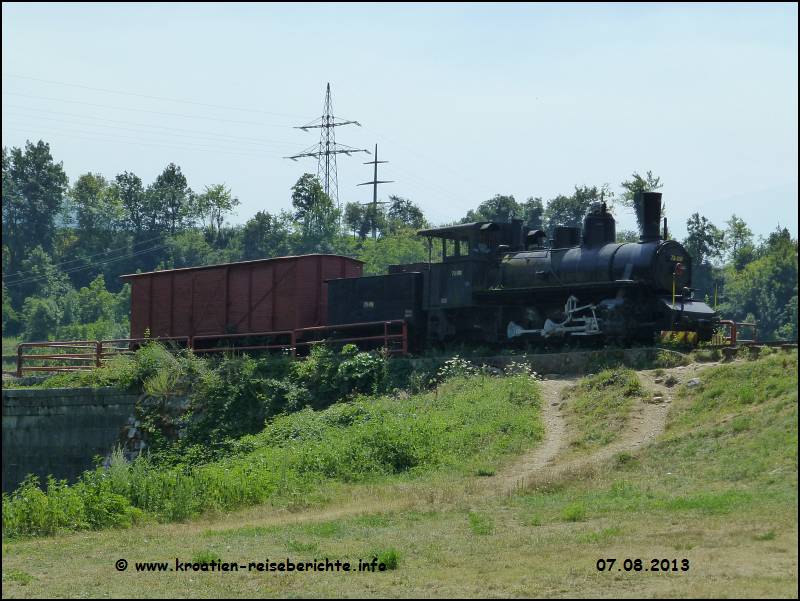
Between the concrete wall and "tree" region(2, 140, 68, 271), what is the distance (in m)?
72.8

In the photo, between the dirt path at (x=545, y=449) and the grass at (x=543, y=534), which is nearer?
the grass at (x=543, y=534)

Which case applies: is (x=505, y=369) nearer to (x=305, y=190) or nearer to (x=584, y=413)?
(x=584, y=413)

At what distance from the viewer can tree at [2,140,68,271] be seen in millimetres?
100750

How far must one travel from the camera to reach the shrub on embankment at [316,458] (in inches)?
764

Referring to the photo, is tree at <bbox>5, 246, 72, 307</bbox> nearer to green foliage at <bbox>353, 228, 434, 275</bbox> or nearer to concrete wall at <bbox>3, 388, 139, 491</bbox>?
green foliage at <bbox>353, 228, 434, 275</bbox>

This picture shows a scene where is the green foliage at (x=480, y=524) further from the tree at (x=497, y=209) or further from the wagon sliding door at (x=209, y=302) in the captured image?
the tree at (x=497, y=209)

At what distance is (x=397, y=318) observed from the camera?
31312 millimetres

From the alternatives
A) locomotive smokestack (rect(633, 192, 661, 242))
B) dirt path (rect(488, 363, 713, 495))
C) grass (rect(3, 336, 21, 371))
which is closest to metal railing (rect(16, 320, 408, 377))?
dirt path (rect(488, 363, 713, 495))

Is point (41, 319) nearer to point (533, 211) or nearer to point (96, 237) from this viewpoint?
point (96, 237)

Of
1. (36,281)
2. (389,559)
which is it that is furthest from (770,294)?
(36,281)

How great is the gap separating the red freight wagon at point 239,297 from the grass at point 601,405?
11.4 meters

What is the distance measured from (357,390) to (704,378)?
366 inches

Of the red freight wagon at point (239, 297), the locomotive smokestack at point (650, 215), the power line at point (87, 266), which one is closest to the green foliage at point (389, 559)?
the locomotive smokestack at point (650, 215)

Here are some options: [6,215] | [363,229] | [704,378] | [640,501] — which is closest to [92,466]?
[704,378]
